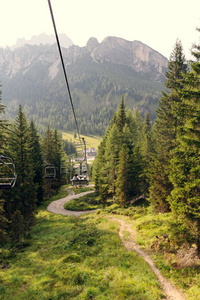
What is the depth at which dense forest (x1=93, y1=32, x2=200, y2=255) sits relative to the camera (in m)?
14.4

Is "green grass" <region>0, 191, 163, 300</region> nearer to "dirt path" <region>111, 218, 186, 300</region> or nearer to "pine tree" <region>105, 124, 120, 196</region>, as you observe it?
"dirt path" <region>111, 218, 186, 300</region>

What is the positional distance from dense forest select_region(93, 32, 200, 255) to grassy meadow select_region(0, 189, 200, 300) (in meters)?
3.17

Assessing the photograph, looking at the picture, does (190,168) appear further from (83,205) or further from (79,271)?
(83,205)

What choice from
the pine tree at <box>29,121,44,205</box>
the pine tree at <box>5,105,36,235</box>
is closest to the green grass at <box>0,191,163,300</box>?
the pine tree at <box>5,105,36,235</box>

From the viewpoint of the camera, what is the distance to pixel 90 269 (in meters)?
14.8

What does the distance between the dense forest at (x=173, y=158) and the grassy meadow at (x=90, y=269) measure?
10.4 ft

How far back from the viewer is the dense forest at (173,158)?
14.4 m

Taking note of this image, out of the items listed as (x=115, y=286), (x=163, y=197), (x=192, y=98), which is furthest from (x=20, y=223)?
(x=192, y=98)

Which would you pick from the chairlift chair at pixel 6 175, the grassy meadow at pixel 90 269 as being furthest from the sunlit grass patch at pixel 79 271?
the chairlift chair at pixel 6 175

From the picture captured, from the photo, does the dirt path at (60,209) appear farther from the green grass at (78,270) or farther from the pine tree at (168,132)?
the pine tree at (168,132)

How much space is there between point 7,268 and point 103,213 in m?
19.4

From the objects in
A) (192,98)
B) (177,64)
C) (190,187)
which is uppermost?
(177,64)

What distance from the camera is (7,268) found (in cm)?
1672

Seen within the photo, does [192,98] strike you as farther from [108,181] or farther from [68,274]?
[108,181]
